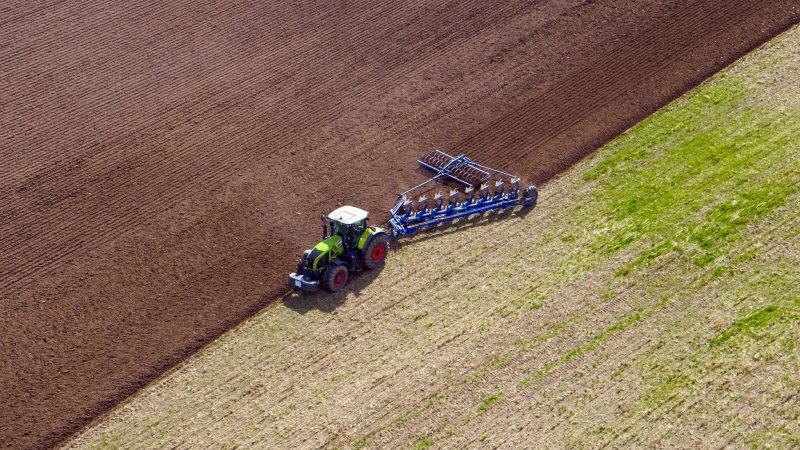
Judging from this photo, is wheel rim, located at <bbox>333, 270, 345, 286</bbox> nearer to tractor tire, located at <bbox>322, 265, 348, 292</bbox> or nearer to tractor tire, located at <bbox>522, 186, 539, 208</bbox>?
tractor tire, located at <bbox>322, 265, 348, 292</bbox>

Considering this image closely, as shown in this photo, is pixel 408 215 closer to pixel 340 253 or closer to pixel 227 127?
pixel 340 253

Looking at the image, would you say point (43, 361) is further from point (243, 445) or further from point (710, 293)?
point (710, 293)

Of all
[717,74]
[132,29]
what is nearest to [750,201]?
[717,74]

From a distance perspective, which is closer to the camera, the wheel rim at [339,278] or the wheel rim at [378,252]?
the wheel rim at [339,278]

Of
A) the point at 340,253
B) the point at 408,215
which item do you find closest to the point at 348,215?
the point at 340,253

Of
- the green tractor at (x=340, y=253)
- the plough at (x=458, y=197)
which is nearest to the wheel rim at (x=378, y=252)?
the green tractor at (x=340, y=253)

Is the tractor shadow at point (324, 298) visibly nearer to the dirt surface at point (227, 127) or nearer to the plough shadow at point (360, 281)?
the plough shadow at point (360, 281)
